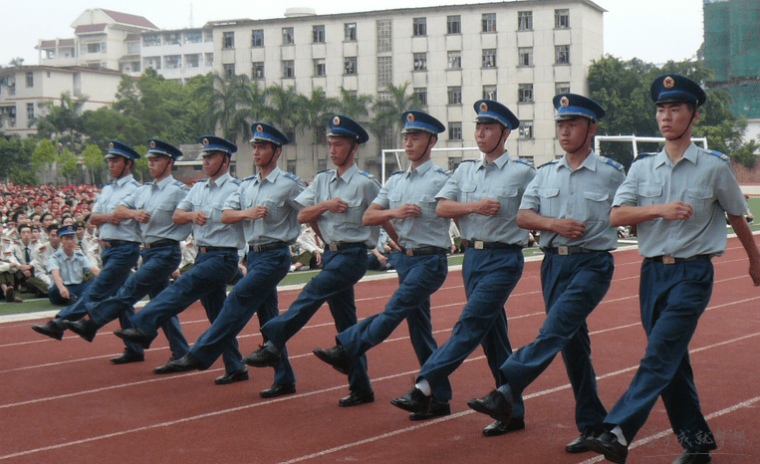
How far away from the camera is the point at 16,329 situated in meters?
11.5

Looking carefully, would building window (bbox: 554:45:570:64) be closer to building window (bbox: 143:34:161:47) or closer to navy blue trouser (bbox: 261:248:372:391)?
navy blue trouser (bbox: 261:248:372:391)

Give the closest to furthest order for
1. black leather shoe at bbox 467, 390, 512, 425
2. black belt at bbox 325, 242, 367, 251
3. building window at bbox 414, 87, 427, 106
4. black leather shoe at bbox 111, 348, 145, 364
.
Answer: black leather shoe at bbox 467, 390, 512, 425, black belt at bbox 325, 242, 367, 251, black leather shoe at bbox 111, 348, 145, 364, building window at bbox 414, 87, 427, 106

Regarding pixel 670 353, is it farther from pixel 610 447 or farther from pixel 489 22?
pixel 489 22

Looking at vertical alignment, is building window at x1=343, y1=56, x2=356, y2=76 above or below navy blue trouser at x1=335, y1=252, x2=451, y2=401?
above

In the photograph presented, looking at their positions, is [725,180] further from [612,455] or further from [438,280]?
[438,280]

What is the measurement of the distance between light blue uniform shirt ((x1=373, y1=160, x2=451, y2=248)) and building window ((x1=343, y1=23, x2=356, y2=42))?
52684 mm

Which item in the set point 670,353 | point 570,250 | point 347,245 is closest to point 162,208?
point 347,245

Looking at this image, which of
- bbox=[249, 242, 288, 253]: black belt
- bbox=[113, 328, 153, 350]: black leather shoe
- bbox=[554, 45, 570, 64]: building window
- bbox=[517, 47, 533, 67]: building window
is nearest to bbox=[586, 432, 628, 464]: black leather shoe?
bbox=[249, 242, 288, 253]: black belt

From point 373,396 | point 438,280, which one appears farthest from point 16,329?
point 438,280

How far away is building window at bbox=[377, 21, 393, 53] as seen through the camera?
57.5 m

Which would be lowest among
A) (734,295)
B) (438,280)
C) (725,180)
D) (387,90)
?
(734,295)

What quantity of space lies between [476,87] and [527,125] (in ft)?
12.6

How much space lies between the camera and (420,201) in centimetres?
671

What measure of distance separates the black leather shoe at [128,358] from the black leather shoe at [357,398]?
9.77 feet
